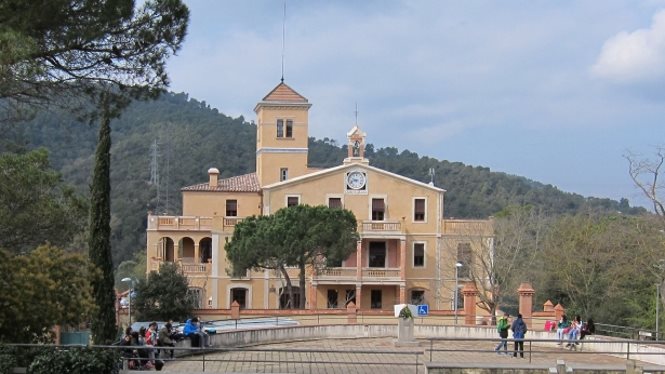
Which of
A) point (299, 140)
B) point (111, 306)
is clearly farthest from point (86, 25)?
point (299, 140)

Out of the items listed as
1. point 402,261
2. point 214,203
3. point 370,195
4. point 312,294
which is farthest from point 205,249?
point 402,261

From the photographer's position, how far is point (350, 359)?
81.2ft

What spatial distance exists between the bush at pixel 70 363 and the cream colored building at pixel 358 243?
33661mm

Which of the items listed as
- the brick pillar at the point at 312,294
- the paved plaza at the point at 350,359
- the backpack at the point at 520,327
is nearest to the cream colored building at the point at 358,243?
the brick pillar at the point at 312,294

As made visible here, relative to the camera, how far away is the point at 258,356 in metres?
25.0

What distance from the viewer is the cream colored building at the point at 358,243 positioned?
51203 mm

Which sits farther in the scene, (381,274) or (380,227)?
(380,227)

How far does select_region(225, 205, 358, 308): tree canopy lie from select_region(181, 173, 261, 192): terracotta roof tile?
9.35 meters

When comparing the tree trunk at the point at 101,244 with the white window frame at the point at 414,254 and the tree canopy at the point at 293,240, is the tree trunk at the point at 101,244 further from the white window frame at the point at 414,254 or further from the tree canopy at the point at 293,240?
the white window frame at the point at 414,254

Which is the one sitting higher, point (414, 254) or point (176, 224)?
point (176, 224)

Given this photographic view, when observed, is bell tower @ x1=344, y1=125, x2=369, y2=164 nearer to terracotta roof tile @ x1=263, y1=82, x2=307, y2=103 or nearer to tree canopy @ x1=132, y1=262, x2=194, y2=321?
terracotta roof tile @ x1=263, y1=82, x2=307, y2=103

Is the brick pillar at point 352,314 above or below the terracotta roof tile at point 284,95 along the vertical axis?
below

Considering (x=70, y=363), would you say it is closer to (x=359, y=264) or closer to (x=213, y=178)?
(x=359, y=264)

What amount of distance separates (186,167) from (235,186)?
43.5 metres
